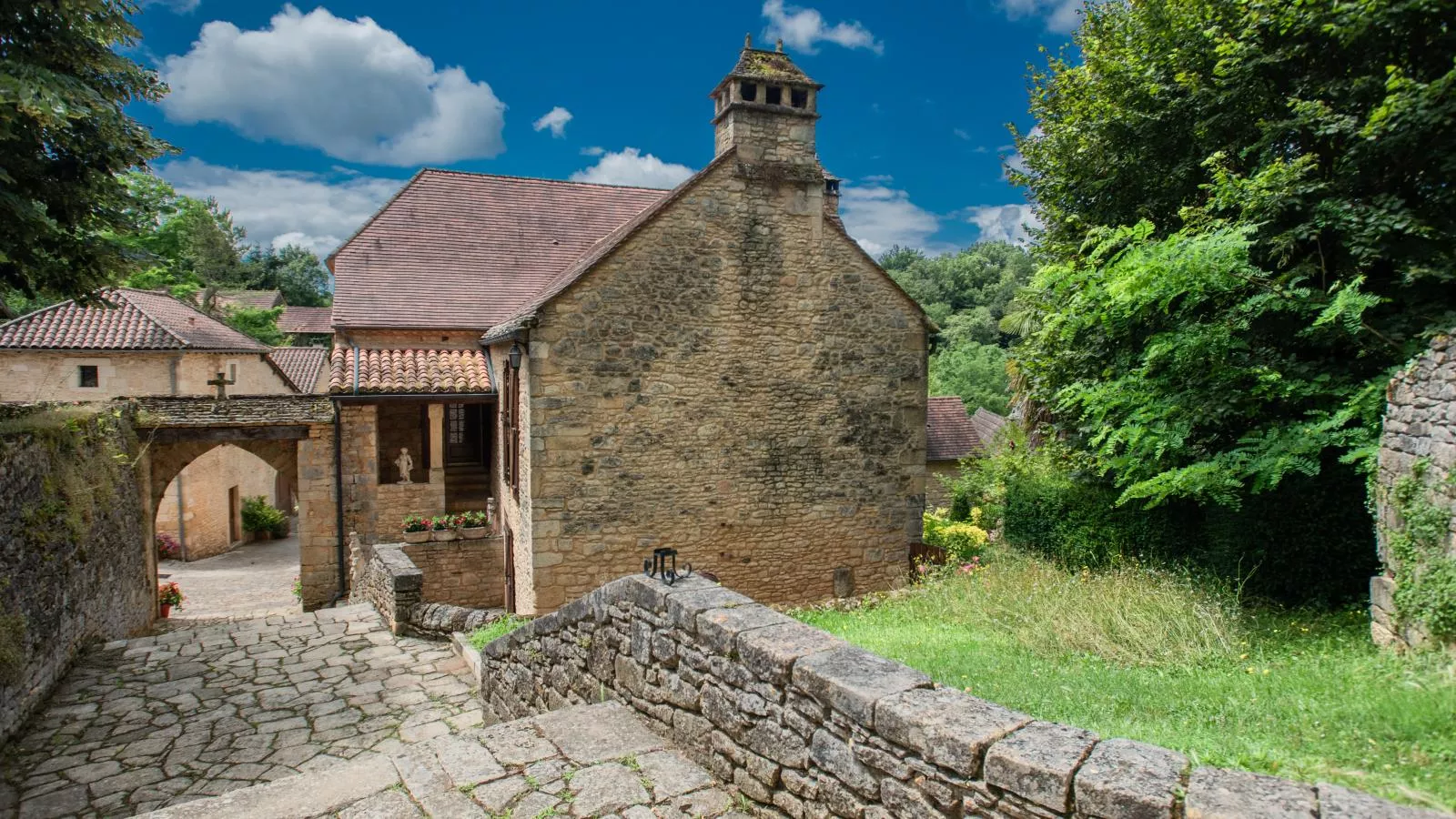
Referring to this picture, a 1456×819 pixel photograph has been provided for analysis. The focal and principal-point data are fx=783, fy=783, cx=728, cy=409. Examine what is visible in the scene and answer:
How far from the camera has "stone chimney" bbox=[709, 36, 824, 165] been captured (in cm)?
1200

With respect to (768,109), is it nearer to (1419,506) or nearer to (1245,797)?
(1419,506)

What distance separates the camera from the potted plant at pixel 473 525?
48.8 ft

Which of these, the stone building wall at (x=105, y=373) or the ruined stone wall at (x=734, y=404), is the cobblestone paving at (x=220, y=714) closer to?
the ruined stone wall at (x=734, y=404)

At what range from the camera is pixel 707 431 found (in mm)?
12305

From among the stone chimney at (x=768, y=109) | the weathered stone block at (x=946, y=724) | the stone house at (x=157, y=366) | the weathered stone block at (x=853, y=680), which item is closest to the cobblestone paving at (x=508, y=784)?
the weathered stone block at (x=853, y=680)

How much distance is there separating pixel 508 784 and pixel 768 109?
34.1 ft

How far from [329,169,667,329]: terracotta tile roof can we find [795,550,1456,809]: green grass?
34.8 ft

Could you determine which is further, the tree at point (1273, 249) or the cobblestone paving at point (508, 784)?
the tree at point (1273, 249)

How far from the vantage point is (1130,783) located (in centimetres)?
262

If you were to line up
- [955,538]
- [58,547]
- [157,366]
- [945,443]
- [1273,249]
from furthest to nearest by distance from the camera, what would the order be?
[945,443] < [157,366] < [955,538] < [58,547] < [1273,249]

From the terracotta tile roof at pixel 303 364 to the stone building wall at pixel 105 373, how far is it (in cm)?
833

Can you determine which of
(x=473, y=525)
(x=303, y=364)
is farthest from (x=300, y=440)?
(x=303, y=364)

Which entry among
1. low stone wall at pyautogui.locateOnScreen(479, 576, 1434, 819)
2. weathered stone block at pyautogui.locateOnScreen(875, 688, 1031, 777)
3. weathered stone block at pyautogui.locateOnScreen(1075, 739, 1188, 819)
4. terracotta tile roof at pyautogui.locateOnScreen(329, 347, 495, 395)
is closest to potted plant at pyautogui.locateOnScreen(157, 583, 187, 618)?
terracotta tile roof at pyautogui.locateOnScreen(329, 347, 495, 395)

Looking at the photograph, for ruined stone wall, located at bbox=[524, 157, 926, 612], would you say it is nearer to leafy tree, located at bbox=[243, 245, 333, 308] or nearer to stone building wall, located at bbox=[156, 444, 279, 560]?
stone building wall, located at bbox=[156, 444, 279, 560]
